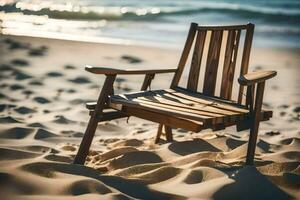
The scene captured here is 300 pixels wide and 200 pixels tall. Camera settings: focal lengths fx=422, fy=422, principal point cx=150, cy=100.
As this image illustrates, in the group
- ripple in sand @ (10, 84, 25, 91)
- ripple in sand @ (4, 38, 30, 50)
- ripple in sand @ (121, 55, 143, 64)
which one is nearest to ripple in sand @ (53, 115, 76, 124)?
ripple in sand @ (10, 84, 25, 91)

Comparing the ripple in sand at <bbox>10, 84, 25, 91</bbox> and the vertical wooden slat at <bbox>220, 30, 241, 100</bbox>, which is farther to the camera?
the ripple in sand at <bbox>10, 84, 25, 91</bbox>

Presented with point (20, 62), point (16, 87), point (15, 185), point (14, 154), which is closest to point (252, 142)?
point (15, 185)

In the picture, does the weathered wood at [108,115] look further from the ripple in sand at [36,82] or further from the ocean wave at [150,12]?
the ocean wave at [150,12]

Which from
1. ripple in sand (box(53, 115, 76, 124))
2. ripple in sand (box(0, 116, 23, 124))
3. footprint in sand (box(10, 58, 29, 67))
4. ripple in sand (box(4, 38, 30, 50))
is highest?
ripple in sand (box(4, 38, 30, 50))

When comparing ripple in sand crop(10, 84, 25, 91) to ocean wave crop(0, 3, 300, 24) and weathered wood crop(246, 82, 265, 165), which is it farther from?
ocean wave crop(0, 3, 300, 24)

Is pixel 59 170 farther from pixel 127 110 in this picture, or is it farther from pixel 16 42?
pixel 16 42

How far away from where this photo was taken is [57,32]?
12.2 metres

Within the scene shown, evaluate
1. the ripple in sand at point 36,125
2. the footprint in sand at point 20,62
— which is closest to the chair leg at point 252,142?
the ripple in sand at point 36,125

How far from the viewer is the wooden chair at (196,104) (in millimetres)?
2844

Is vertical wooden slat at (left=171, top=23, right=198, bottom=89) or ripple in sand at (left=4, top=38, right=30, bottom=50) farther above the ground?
vertical wooden slat at (left=171, top=23, right=198, bottom=89)

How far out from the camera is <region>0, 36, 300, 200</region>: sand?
2619 millimetres

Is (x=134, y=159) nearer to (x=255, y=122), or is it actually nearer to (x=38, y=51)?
(x=255, y=122)

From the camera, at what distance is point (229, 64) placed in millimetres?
3787

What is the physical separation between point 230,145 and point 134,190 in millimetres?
1506
